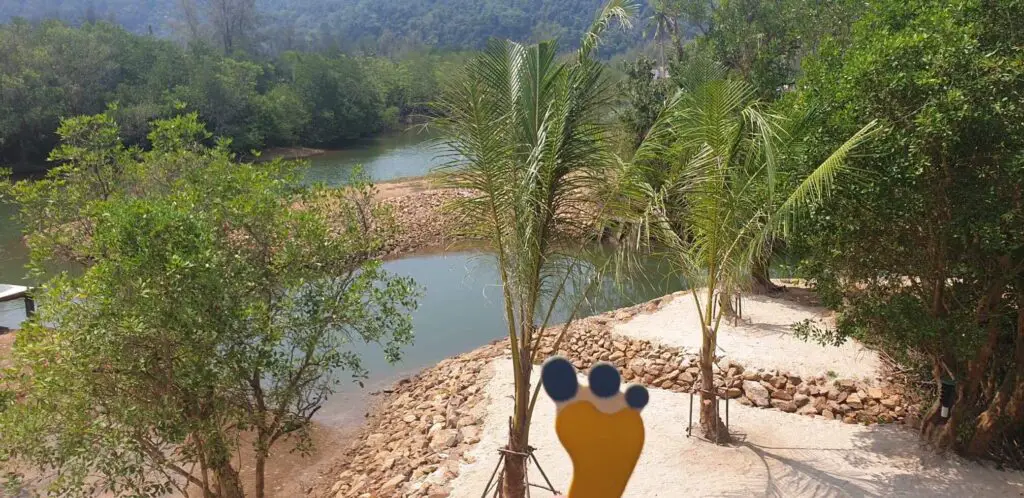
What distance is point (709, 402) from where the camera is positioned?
6398mm

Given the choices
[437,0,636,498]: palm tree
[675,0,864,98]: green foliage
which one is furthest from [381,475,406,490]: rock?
[675,0,864,98]: green foliage

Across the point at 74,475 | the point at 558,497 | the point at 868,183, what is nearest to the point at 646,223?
the point at 868,183

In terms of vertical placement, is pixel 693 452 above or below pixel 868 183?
below

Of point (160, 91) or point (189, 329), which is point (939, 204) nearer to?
point (189, 329)

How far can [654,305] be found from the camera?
1109cm

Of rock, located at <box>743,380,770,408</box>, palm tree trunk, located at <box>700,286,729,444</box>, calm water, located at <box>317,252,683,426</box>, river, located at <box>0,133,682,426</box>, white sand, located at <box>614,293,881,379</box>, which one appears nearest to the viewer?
palm tree trunk, located at <box>700,286,729,444</box>

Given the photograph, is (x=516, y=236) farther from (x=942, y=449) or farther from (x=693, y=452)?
(x=942, y=449)

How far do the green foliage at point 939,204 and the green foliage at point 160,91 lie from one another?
1787 centimetres

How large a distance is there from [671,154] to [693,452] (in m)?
2.79

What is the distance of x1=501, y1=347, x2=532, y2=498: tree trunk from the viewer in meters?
5.02

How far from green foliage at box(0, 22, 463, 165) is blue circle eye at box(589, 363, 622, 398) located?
19.6 m

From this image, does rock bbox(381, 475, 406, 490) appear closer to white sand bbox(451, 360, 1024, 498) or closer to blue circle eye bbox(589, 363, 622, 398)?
white sand bbox(451, 360, 1024, 498)

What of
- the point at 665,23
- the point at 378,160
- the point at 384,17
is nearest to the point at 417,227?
the point at 665,23

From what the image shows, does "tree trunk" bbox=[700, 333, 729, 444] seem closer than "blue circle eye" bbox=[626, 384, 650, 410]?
No
